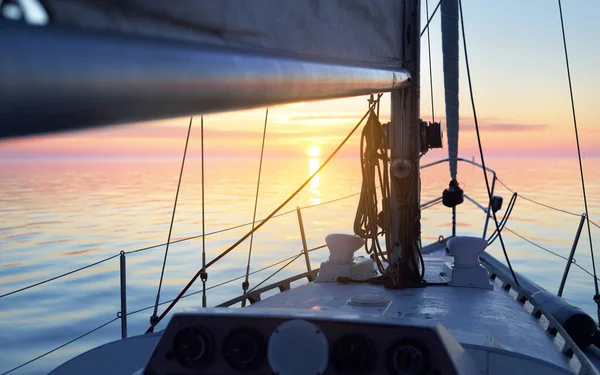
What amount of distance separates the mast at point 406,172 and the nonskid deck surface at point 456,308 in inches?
10.7

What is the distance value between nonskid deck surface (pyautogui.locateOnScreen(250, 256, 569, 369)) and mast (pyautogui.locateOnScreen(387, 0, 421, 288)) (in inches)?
10.7

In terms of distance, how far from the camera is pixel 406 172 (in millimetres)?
6375

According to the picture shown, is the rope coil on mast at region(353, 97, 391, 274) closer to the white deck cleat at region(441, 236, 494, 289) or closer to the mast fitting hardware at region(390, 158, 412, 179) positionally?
the mast fitting hardware at region(390, 158, 412, 179)

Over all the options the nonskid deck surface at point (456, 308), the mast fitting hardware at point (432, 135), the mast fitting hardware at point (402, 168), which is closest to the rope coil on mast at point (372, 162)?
the mast fitting hardware at point (402, 168)

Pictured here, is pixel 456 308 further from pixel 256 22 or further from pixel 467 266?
pixel 256 22

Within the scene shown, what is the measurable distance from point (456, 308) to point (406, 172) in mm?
1553

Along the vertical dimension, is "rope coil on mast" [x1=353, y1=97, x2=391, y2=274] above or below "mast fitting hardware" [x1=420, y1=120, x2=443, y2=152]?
below

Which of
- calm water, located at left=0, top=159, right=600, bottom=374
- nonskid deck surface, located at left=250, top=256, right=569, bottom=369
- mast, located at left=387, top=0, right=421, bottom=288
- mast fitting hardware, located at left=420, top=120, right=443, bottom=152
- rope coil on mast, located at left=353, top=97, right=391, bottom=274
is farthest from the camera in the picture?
calm water, located at left=0, top=159, right=600, bottom=374

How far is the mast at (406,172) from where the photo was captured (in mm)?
6363

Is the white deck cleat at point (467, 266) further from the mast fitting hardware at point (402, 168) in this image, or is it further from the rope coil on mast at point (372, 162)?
the rope coil on mast at point (372, 162)

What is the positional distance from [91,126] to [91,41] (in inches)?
4.5

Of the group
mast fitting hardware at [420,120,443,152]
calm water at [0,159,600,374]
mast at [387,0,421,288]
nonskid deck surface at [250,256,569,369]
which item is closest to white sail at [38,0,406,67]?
nonskid deck surface at [250,256,569,369]

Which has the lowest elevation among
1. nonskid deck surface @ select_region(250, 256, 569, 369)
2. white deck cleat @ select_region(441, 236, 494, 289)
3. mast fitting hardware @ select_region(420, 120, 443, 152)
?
nonskid deck surface @ select_region(250, 256, 569, 369)

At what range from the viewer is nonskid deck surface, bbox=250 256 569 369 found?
4.62m
